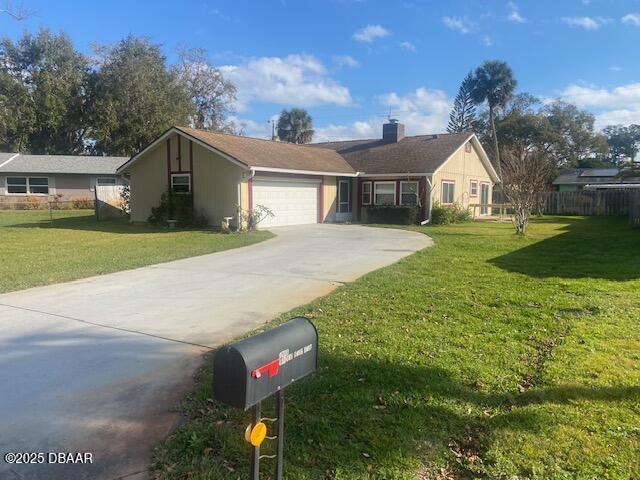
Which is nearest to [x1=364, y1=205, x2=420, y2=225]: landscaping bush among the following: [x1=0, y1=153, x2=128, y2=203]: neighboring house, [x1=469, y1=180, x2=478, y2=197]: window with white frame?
[x1=469, y1=180, x2=478, y2=197]: window with white frame

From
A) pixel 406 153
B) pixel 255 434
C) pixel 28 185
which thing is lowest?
pixel 255 434

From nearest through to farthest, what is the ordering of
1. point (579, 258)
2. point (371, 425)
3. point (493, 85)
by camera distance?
point (371, 425) < point (579, 258) < point (493, 85)

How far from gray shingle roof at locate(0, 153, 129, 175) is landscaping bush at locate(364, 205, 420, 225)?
20.6 m

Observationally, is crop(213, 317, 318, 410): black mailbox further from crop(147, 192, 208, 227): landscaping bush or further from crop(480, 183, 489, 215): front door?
crop(480, 183, 489, 215): front door

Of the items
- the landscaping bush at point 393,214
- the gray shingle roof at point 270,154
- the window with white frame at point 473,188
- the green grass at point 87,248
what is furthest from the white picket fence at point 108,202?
the window with white frame at point 473,188

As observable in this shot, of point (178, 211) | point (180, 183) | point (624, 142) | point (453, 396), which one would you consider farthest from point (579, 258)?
point (624, 142)

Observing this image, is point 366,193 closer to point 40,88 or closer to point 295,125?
point 295,125

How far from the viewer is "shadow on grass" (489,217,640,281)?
9102 millimetres

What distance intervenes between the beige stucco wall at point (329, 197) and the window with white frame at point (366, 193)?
1.79 meters

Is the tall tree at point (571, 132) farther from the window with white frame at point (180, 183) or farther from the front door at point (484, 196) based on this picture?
the window with white frame at point (180, 183)

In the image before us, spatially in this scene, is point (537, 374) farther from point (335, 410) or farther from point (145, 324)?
point (145, 324)

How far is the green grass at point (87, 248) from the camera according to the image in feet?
30.6

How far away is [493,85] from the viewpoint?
48.1m

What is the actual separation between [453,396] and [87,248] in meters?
12.0
